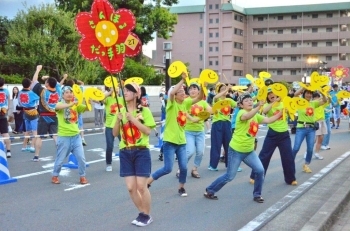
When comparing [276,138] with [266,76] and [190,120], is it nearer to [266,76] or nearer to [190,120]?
[190,120]

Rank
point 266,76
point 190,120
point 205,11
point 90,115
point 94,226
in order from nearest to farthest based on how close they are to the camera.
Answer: point 94,226
point 190,120
point 266,76
point 90,115
point 205,11

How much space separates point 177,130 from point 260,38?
219 feet

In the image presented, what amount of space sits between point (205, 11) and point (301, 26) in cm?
1398

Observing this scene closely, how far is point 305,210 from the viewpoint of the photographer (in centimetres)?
647

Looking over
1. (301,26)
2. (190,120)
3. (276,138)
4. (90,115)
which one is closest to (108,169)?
(190,120)

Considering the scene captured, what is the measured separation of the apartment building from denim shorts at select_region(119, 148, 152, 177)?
62.6 meters

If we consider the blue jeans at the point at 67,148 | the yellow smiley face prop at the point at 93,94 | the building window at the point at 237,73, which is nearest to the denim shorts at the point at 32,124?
the blue jeans at the point at 67,148

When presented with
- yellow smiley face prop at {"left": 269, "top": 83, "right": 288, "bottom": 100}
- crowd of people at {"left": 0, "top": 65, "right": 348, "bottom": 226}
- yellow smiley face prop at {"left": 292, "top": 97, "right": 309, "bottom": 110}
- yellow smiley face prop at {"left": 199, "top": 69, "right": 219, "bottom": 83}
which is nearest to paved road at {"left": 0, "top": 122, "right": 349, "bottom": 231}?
crowd of people at {"left": 0, "top": 65, "right": 348, "bottom": 226}

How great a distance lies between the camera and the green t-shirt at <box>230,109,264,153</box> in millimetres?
6879

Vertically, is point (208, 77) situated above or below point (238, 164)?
above

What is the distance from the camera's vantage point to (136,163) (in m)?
5.52

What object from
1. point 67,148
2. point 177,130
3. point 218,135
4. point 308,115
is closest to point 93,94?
point 67,148

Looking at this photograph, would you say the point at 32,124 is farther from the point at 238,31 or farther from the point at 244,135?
the point at 238,31

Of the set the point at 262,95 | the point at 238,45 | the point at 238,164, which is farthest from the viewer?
the point at 238,45
